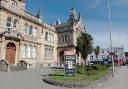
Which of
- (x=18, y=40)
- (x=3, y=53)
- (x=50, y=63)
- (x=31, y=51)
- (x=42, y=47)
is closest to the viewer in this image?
(x=3, y=53)

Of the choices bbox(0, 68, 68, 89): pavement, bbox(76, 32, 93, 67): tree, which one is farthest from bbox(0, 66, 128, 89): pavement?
bbox(76, 32, 93, 67): tree

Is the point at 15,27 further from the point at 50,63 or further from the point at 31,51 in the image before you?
the point at 50,63

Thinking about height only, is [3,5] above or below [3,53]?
above

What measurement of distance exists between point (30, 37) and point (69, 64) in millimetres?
16684

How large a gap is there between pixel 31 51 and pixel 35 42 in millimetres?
2123

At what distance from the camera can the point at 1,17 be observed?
26141mm

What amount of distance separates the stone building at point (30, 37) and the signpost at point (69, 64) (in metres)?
11.5

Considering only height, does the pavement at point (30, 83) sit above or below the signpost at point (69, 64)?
below

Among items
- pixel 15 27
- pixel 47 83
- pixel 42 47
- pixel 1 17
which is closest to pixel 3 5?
pixel 1 17

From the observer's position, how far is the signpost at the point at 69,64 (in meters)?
17.9

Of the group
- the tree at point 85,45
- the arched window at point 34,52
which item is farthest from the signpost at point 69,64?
the arched window at point 34,52

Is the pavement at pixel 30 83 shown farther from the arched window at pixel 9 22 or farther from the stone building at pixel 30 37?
the arched window at pixel 9 22

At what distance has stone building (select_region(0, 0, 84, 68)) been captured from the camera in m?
27.0

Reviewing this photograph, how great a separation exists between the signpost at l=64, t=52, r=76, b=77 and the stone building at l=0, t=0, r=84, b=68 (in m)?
11.5
